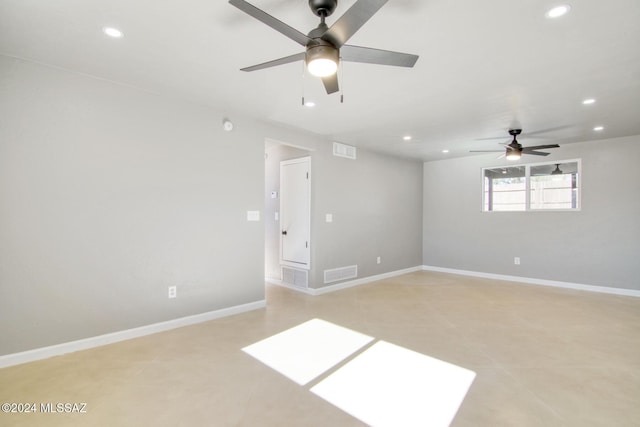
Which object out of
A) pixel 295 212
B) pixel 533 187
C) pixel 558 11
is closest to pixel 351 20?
pixel 558 11

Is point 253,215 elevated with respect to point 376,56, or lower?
lower

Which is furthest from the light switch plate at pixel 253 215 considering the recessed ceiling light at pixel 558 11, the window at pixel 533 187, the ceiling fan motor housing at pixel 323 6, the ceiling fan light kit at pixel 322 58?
the window at pixel 533 187

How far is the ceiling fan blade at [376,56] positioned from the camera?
180 centimetres

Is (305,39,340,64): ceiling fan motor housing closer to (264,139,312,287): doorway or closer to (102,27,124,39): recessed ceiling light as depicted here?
(102,27,124,39): recessed ceiling light

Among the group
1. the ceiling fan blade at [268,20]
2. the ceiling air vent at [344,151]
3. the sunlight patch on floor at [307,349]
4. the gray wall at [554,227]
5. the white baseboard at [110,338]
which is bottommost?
the sunlight patch on floor at [307,349]

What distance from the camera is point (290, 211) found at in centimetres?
539

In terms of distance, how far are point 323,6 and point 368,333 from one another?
119 inches

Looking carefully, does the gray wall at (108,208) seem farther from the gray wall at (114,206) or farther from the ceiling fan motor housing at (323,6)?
the ceiling fan motor housing at (323,6)

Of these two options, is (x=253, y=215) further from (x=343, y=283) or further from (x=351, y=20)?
(x=351, y=20)

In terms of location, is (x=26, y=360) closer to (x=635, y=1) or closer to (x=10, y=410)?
(x=10, y=410)

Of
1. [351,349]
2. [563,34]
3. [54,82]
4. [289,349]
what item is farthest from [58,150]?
[563,34]

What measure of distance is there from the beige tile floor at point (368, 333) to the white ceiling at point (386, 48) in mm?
2588

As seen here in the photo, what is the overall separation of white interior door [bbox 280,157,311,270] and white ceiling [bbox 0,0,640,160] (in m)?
1.23

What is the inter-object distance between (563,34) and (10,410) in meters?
4.55
